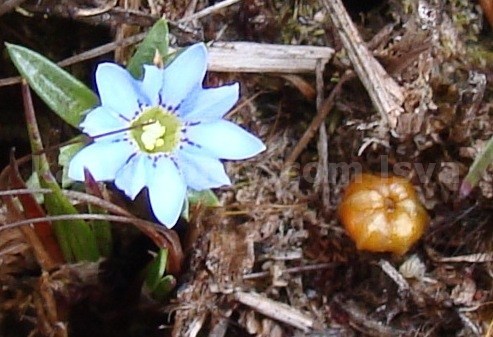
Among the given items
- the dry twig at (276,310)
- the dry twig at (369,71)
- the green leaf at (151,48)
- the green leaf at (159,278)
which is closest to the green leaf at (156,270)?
the green leaf at (159,278)

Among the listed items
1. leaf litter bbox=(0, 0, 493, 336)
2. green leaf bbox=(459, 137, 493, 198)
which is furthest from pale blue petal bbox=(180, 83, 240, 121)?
green leaf bbox=(459, 137, 493, 198)


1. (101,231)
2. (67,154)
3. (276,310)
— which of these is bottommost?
(276,310)

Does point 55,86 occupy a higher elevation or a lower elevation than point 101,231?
higher

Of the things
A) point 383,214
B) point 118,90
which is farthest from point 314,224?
point 118,90

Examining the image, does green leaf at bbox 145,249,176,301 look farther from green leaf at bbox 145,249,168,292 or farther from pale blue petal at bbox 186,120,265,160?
pale blue petal at bbox 186,120,265,160

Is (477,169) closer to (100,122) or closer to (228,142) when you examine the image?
(228,142)

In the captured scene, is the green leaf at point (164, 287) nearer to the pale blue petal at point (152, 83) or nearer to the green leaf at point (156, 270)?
the green leaf at point (156, 270)
